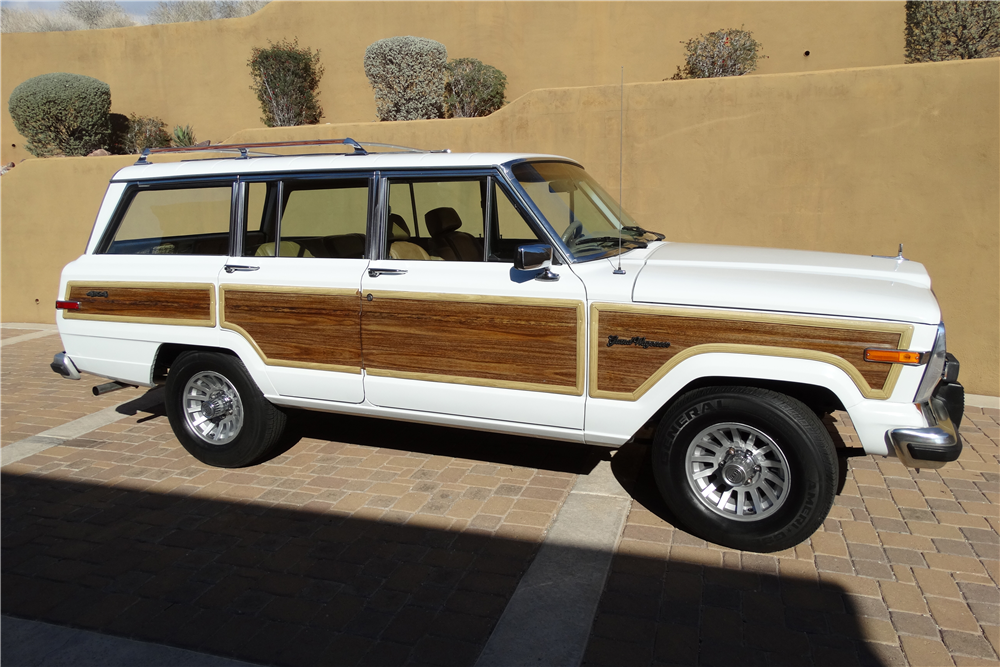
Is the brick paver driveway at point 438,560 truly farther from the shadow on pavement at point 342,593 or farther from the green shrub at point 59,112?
the green shrub at point 59,112

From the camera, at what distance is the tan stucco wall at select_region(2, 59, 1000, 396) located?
253 inches

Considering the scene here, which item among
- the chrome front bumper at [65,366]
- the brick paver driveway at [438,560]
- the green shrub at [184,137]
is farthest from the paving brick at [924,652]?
the green shrub at [184,137]

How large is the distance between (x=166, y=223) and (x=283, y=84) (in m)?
8.30

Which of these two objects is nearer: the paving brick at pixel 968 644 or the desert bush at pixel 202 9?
the paving brick at pixel 968 644

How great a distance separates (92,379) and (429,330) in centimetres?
553

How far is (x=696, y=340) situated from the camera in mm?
3811

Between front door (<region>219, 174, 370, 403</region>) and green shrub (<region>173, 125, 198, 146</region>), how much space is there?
9.65 meters

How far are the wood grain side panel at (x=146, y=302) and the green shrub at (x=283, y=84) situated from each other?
8.03 metres

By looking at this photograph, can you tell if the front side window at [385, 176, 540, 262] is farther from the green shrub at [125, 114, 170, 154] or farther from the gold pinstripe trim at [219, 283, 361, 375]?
the green shrub at [125, 114, 170, 154]

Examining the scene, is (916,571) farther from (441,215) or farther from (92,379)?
(92,379)

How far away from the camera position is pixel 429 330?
4.43 metres

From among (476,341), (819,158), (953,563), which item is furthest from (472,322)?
(819,158)

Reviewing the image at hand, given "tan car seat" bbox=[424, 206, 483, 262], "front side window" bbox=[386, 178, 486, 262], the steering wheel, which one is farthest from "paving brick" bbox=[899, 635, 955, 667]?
"tan car seat" bbox=[424, 206, 483, 262]

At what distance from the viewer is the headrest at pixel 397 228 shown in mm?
4794
